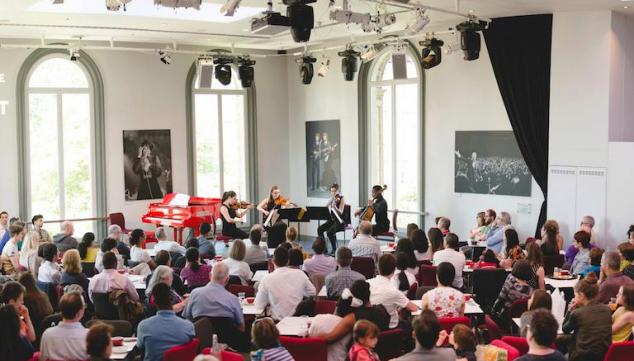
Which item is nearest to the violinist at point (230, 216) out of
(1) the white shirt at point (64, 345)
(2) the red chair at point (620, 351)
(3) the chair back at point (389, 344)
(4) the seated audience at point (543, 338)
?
(3) the chair back at point (389, 344)

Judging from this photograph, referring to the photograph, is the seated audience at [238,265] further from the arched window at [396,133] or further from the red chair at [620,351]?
the arched window at [396,133]

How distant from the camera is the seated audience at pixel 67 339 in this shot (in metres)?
6.27

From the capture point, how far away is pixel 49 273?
959 cm

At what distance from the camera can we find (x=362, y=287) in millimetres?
6824

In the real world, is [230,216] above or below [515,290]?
above

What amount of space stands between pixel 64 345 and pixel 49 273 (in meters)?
3.54

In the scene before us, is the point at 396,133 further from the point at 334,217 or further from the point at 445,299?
the point at 445,299

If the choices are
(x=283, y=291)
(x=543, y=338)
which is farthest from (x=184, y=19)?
Answer: (x=543, y=338)

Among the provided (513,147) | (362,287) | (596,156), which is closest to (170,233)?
(513,147)

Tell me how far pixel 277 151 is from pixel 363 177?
2.76 meters

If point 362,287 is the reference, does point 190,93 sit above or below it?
above

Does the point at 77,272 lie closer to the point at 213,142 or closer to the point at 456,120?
the point at 456,120

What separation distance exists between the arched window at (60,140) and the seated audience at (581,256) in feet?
33.2

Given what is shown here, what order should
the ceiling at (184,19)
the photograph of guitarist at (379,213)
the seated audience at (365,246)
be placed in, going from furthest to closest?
the photograph of guitarist at (379,213)
the ceiling at (184,19)
the seated audience at (365,246)
